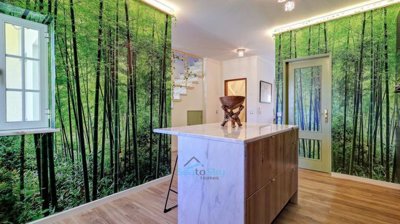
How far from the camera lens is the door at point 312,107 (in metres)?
3.50

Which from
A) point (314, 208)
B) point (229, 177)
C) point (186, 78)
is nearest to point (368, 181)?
point (314, 208)

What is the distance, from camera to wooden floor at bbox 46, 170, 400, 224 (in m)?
2.03

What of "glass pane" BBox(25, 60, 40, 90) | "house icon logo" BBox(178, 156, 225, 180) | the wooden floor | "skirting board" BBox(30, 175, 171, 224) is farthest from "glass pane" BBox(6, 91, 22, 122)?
"house icon logo" BBox(178, 156, 225, 180)

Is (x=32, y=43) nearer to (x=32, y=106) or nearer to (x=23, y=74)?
(x=23, y=74)

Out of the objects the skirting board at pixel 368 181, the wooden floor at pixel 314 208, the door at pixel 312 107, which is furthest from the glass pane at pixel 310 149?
the wooden floor at pixel 314 208

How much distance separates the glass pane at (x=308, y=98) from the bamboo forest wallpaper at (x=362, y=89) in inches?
A: 0.6

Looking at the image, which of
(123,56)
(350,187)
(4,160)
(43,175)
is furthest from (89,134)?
(350,187)

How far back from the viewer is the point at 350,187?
2865mm

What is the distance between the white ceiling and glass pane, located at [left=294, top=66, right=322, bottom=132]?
3.19 ft

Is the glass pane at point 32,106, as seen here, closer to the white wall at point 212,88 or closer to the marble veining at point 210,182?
the marble veining at point 210,182

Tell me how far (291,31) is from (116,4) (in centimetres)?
304

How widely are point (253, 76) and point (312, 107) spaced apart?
2.29 m

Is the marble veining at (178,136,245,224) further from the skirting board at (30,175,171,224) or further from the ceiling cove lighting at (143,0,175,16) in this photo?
the ceiling cove lighting at (143,0,175,16)

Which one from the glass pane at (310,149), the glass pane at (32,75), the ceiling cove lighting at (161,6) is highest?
the ceiling cove lighting at (161,6)
